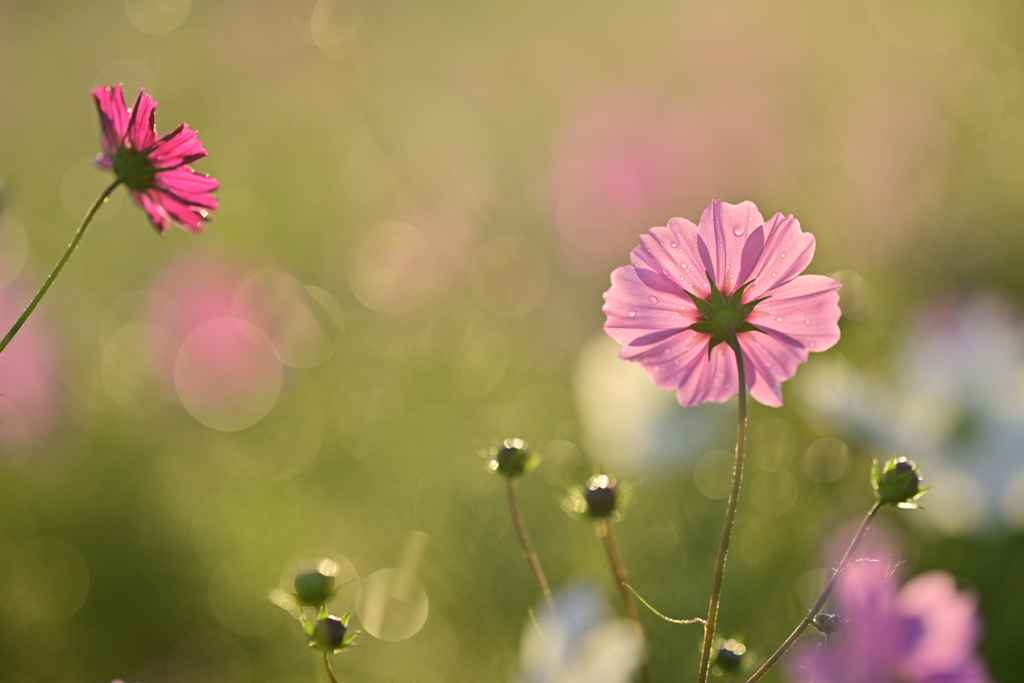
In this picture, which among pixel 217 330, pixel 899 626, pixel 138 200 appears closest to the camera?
pixel 899 626

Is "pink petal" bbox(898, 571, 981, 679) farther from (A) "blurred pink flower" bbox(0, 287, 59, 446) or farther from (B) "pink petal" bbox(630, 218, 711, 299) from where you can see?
(A) "blurred pink flower" bbox(0, 287, 59, 446)

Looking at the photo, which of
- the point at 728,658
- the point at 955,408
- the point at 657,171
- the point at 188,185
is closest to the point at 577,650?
the point at 728,658

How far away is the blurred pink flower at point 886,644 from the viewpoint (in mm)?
298

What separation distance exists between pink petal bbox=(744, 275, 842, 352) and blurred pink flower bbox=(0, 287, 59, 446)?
1.09 meters

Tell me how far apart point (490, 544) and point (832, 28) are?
1706 millimetres

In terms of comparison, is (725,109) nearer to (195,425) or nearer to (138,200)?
(195,425)

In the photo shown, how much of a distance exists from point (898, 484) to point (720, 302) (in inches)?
4.2

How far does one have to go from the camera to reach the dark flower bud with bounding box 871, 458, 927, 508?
1.11 ft

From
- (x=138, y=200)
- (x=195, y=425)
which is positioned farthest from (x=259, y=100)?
(x=138, y=200)

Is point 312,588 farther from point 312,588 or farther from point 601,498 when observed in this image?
point 601,498

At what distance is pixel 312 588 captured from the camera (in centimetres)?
35

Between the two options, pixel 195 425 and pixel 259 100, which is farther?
pixel 259 100

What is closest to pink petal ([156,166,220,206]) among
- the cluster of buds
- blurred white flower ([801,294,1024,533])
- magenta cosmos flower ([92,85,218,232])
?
magenta cosmos flower ([92,85,218,232])

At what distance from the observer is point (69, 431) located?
4.30 ft
